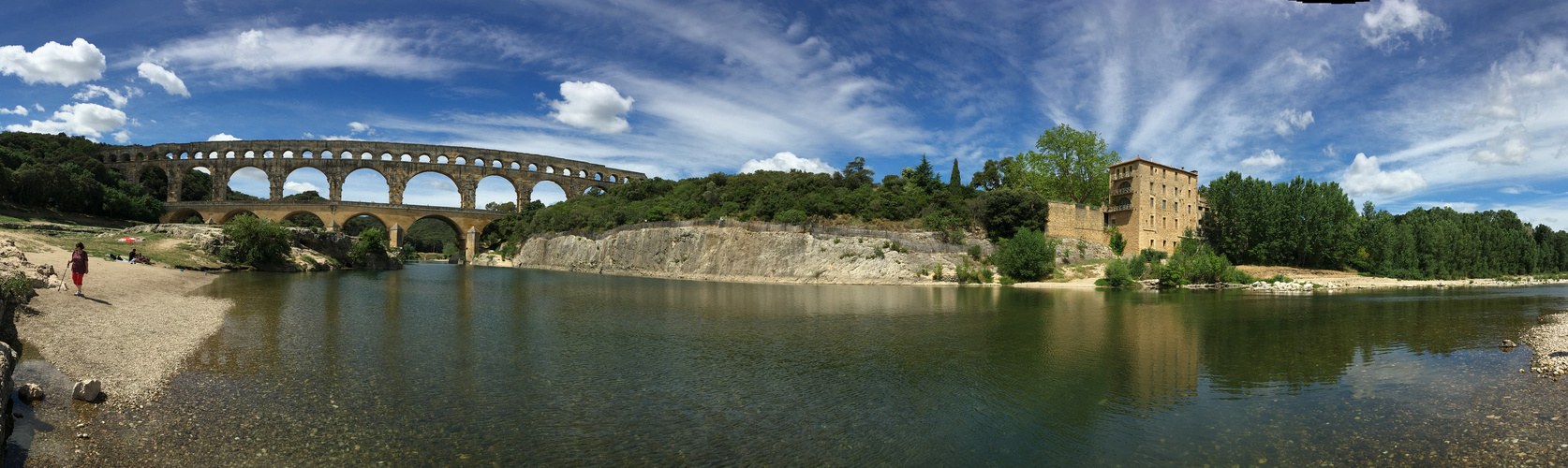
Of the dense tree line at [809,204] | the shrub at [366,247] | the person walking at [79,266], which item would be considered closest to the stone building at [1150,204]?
the dense tree line at [809,204]

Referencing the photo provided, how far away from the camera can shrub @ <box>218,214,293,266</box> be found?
1651 inches

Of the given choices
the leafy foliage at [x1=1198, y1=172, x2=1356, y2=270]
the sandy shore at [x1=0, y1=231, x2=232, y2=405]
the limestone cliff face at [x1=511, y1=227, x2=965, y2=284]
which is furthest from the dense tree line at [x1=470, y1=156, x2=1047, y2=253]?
the sandy shore at [x1=0, y1=231, x2=232, y2=405]

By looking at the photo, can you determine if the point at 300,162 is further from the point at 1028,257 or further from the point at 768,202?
the point at 1028,257

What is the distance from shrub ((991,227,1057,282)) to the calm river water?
2497 cm

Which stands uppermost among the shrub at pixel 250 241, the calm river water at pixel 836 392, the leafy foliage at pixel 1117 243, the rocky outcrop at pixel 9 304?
the leafy foliage at pixel 1117 243

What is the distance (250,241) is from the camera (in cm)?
4234

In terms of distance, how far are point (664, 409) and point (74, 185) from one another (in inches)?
3038

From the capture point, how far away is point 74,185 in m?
56.8

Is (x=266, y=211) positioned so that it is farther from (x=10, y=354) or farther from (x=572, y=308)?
(x=10, y=354)

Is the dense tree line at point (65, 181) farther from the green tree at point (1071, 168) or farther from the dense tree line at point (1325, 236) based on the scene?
the dense tree line at point (1325, 236)

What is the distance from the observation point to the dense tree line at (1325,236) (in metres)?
53.6

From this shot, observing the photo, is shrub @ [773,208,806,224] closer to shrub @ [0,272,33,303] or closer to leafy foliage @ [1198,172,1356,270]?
leafy foliage @ [1198,172,1356,270]

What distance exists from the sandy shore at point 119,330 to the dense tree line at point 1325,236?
66112 millimetres

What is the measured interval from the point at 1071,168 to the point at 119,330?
64193 millimetres
